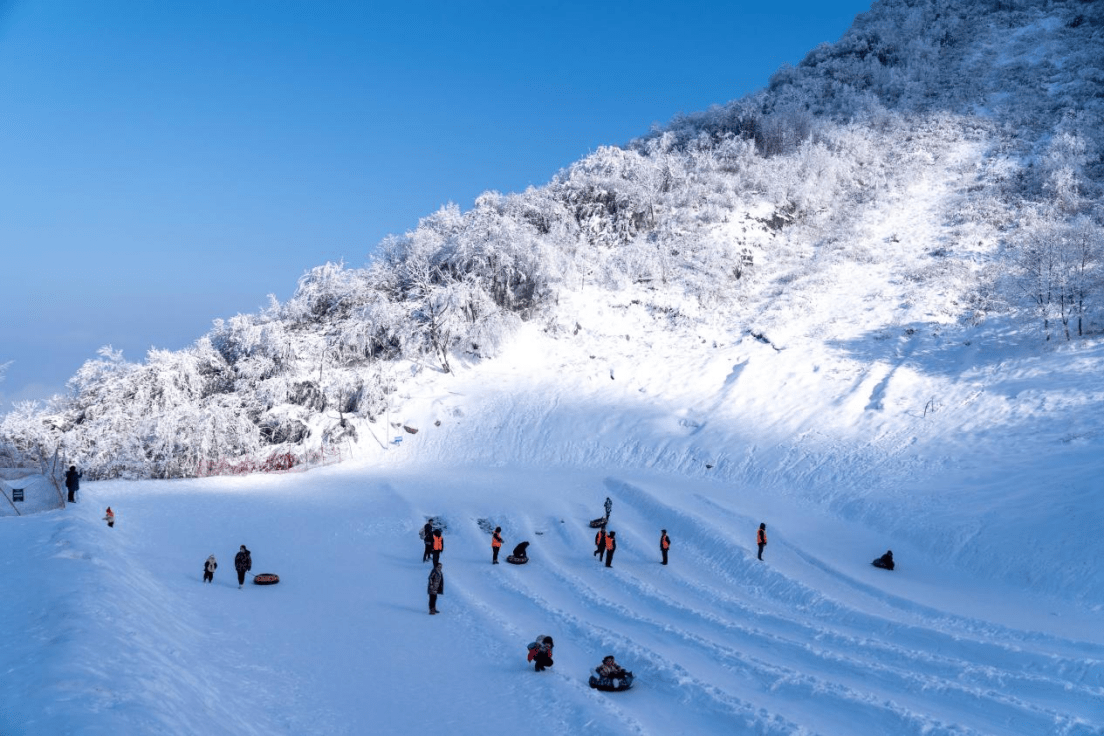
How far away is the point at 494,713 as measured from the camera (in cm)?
1116

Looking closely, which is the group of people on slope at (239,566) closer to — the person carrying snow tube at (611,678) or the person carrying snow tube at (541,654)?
the person carrying snow tube at (541,654)

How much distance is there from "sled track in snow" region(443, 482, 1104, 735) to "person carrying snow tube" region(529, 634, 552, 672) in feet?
1.88

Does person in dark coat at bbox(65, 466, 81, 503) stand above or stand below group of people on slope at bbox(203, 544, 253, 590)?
above

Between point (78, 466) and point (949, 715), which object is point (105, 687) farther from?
point (78, 466)

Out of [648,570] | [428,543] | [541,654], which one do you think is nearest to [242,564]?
[428,543]

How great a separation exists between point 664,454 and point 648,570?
1189cm

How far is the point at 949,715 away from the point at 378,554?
53.1 ft

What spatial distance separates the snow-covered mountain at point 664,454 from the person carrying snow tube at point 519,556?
3.17 feet

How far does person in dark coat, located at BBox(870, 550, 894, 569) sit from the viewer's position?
60.2 ft

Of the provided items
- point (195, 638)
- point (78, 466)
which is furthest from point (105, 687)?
point (78, 466)

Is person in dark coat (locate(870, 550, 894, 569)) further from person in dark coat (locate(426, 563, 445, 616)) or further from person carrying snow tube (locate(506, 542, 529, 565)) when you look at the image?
person in dark coat (locate(426, 563, 445, 616))

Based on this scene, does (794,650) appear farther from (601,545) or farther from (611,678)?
(601,545)

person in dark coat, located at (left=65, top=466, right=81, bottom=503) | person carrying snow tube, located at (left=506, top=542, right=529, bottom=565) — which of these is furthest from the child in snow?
person in dark coat, located at (left=65, top=466, right=81, bottom=503)

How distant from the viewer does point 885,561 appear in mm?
18391
